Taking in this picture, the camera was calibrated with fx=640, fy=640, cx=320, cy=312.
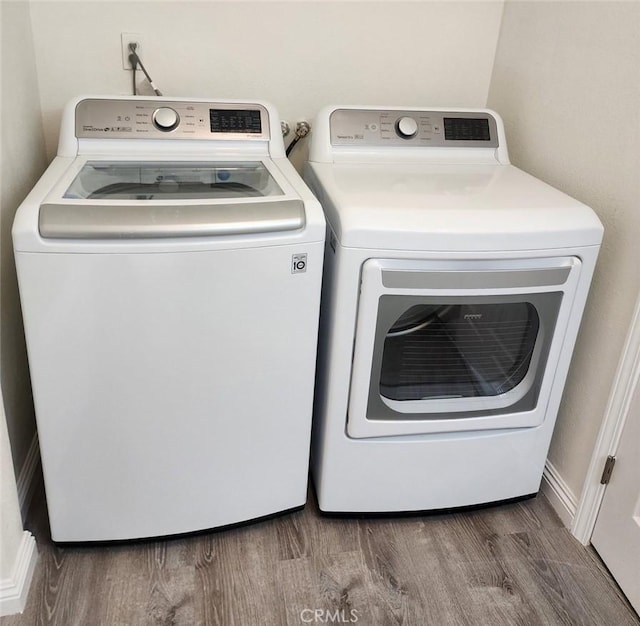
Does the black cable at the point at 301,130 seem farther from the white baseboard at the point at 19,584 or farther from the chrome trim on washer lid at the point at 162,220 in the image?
the white baseboard at the point at 19,584

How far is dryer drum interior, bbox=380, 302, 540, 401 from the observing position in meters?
1.56

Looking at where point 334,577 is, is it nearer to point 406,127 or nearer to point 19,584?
point 19,584

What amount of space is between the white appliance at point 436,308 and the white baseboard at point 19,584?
0.74 meters

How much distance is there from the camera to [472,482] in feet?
5.80

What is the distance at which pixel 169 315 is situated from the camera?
137cm

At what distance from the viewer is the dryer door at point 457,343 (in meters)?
1.46

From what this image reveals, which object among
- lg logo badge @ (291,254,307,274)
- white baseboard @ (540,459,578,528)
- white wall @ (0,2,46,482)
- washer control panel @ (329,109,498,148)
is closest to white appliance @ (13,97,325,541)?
lg logo badge @ (291,254,307,274)

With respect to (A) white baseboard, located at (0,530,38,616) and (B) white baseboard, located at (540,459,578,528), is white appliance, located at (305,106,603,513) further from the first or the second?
(A) white baseboard, located at (0,530,38,616)

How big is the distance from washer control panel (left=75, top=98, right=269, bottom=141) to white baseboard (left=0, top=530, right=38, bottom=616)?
3.42 ft

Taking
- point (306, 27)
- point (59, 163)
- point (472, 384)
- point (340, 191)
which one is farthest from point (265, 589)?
point (306, 27)

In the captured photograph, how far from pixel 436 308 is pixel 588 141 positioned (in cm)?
61

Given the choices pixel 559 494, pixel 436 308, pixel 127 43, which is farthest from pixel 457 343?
pixel 127 43

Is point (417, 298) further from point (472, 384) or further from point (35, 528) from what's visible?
point (35, 528)

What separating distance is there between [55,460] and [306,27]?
1.42 m
